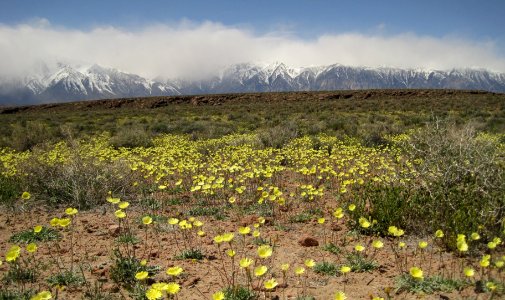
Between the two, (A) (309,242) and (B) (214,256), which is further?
(A) (309,242)

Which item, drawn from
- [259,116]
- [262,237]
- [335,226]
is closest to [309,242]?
[262,237]

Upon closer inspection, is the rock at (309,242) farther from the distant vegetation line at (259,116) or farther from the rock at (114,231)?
the distant vegetation line at (259,116)

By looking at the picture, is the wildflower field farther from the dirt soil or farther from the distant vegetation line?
the distant vegetation line

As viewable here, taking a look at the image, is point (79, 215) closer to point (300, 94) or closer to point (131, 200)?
point (131, 200)

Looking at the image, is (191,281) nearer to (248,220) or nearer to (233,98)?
(248,220)

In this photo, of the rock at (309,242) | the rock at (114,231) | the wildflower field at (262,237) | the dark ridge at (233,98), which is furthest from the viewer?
the dark ridge at (233,98)

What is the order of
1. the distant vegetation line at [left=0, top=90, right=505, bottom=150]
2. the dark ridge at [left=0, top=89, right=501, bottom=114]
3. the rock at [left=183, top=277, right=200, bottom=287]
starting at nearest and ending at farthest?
1. the rock at [left=183, top=277, right=200, bottom=287]
2. the distant vegetation line at [left=0, top=90, right=505, bottom=150]
3. the dark ridge at [left=0, top=89, right=501, bottom=114]

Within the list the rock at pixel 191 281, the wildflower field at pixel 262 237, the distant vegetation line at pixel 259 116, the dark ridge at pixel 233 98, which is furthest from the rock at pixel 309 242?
the dark ridge at pixel 233 98

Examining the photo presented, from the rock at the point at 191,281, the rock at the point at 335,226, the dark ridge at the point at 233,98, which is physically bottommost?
the rock at the point at 191,281

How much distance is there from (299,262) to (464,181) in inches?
103

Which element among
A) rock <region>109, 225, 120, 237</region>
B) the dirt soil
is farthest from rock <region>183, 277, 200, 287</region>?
rock <region>109, 225, 120, 237</region>

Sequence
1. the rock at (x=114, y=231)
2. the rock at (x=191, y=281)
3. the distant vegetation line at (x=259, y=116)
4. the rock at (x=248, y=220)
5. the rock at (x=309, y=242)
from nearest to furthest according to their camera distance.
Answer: the rock at (x=191, y=281)
the rock at (x=309, y=242)
the rock at (x=114, y=231)
the rock at (x=248, y=220)
the distant vegetation line at (x=259, y=116)

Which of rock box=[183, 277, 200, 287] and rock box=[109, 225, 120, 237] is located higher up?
rock box=[109, 225, 120, 237]

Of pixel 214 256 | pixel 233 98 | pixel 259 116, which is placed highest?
pixel 233 98
